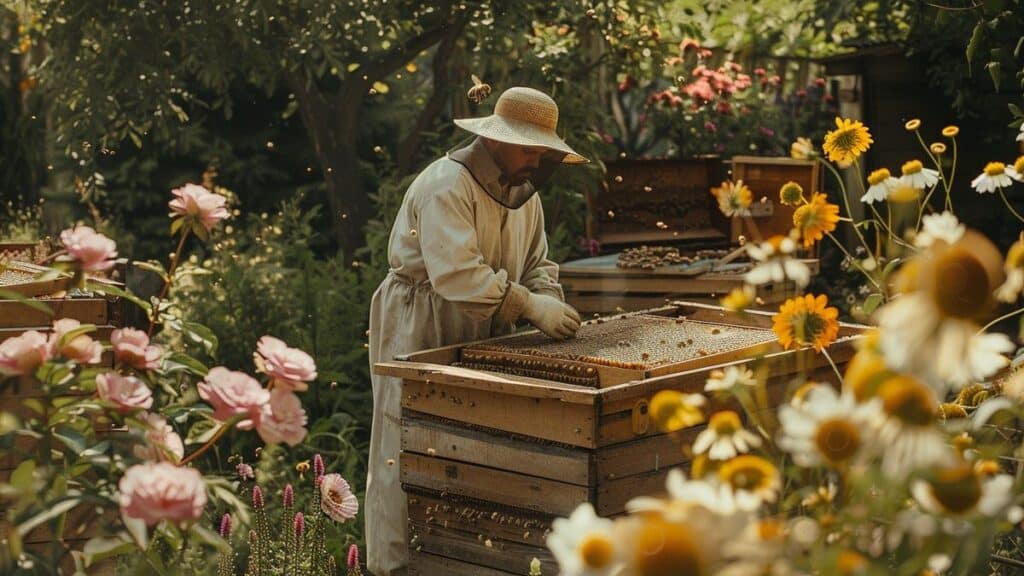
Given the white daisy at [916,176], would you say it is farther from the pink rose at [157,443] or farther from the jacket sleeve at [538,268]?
the jacket sleeve at [538,268]

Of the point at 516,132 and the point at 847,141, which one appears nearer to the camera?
the point at 847,141

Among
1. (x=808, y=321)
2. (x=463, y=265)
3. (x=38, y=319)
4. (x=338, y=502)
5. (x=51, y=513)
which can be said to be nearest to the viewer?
(x=51, y=513)

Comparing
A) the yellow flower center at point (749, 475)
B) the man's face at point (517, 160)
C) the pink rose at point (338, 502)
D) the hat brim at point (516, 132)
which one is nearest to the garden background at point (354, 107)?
the man's face at point (517, 160)

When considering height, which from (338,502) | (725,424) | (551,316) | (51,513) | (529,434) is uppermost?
(725,424)

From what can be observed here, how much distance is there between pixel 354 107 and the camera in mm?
8297

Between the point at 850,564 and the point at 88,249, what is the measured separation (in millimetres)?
1462

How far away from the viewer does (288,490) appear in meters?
3.49

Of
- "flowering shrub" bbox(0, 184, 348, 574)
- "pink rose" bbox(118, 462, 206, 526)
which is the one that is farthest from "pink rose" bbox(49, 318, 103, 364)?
"pink rose" bbox(118, 462, 206, 526)

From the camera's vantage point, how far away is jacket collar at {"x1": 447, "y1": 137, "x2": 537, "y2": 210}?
4.13 meters

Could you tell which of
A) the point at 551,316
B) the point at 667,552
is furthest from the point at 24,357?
the point at 551,316

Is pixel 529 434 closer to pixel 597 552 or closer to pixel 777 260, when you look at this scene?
pixel 777 260

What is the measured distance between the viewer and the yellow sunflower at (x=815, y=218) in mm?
2596

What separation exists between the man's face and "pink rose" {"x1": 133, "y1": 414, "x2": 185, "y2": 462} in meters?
2.05

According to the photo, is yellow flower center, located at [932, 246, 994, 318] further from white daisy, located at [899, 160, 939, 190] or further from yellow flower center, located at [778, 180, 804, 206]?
yellow flower center, located at [778, 180, 804, 206]
